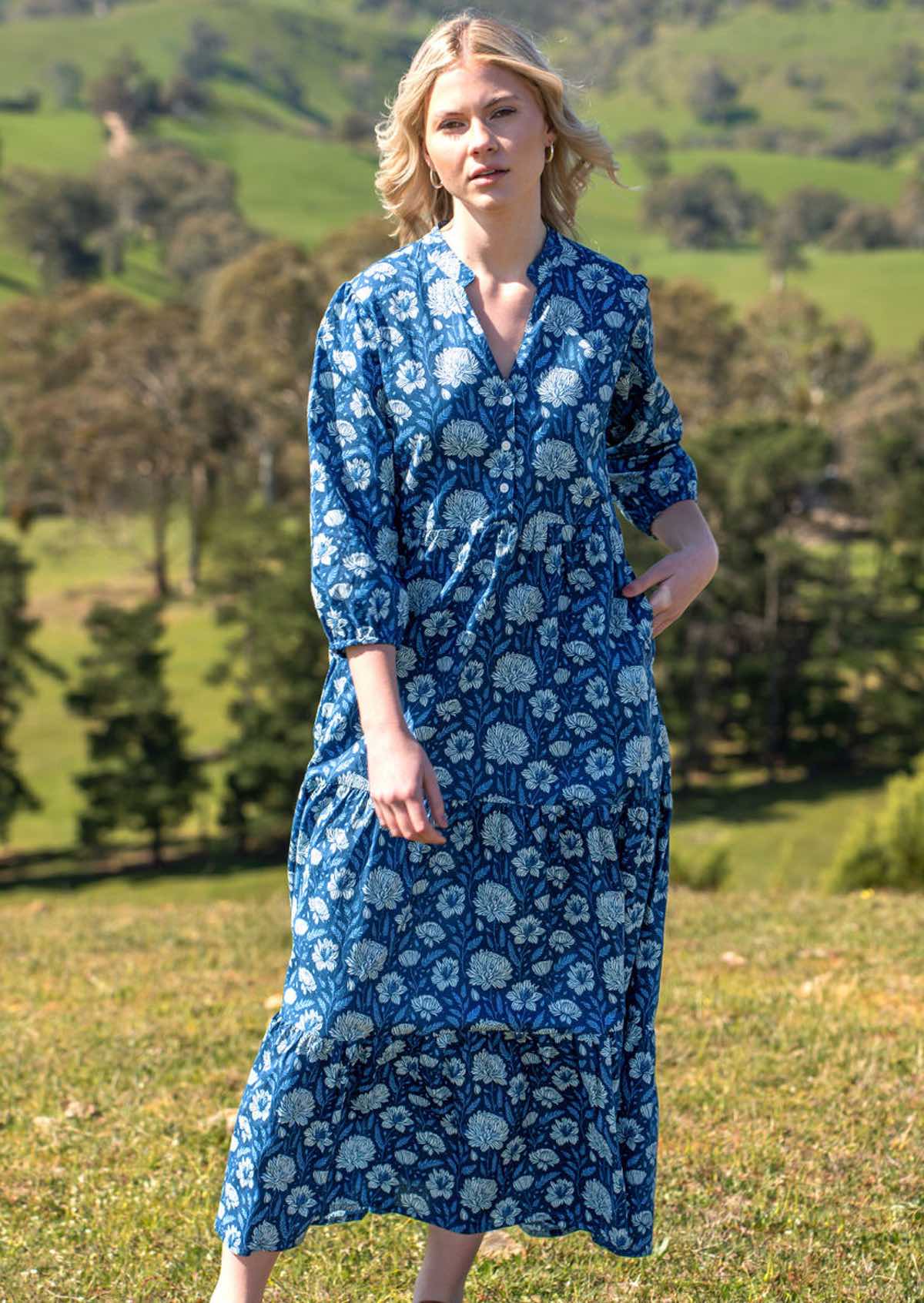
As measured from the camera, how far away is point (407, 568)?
2.57 metres

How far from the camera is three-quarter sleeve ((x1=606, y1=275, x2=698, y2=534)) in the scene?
2.79 m

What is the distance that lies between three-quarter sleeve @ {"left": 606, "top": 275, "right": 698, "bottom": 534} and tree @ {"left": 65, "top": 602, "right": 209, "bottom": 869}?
26.8 m

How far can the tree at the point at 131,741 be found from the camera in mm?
28969

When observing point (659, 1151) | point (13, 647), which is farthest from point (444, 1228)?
point (13, 647)

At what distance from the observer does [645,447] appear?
9.45 ft

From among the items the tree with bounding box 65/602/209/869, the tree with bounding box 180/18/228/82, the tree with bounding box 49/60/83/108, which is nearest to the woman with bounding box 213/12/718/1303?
the tree with bounding box 65/602/209/869

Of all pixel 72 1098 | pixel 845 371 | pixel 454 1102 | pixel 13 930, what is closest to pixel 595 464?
pixel 454 1102

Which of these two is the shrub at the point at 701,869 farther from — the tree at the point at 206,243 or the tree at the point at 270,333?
the tree at the point at 206,243

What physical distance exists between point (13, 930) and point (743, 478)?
94.7 ft

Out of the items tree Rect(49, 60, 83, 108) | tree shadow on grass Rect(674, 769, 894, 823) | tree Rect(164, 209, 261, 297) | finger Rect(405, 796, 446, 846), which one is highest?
tree Rect(49, 60, 83, 108)

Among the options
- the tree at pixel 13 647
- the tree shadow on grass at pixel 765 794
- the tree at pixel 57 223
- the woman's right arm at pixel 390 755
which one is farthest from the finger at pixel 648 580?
the tree at pixel 57 223

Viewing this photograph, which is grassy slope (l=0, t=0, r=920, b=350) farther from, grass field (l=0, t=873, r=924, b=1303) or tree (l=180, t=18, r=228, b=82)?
grass field (l=0, t=873, r=924, b=1303)

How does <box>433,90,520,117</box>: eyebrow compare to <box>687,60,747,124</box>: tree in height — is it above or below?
below

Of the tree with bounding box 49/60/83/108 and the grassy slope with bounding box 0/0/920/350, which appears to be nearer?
the grassy slope with bounding box 0/0/920/350
